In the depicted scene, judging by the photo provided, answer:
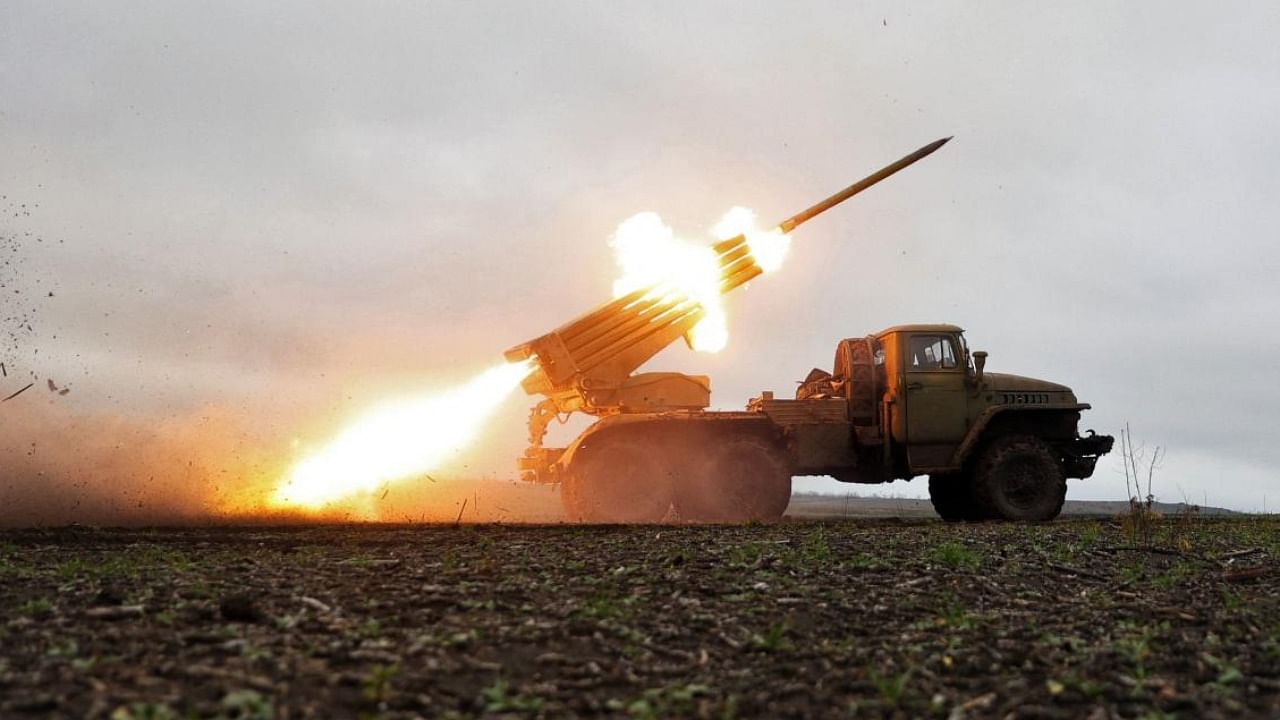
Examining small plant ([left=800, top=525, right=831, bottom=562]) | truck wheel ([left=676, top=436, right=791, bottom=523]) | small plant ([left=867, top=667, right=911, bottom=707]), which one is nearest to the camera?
small plant ([left=867, top=667, right=911, bottom=707])

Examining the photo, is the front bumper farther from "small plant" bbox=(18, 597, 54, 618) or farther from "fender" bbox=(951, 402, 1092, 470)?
"small plant" bbox=(18, 597, 54, 618)

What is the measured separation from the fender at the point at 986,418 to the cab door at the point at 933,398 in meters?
0.19

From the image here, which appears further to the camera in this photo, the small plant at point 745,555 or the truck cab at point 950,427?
the truck cab at point 950,427

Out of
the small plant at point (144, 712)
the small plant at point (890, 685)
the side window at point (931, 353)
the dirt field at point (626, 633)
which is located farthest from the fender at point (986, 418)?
the small plant at point (144, 712)

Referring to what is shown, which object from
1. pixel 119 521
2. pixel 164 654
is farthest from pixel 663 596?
pixel 119 521

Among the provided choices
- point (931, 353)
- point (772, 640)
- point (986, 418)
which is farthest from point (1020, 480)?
point (772, 640)

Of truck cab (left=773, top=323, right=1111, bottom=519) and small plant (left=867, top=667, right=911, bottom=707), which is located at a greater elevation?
truck cab (left=773, top=323, right=1111, bottom=519)

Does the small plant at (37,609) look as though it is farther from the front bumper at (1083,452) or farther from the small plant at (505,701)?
the front bumper at (1083,452)

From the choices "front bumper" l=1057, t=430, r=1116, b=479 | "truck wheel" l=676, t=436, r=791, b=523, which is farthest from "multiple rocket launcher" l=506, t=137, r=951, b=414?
"front bumper" l=1057, t=430, r=1116, b=479

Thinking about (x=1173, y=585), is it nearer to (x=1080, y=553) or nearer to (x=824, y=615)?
(x=1080, y=553)

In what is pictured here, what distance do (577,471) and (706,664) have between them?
46.5 feet

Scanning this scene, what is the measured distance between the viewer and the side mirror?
2230 centimetres

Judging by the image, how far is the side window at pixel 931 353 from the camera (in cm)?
2233

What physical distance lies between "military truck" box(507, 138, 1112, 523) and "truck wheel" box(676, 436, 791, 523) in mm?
32
